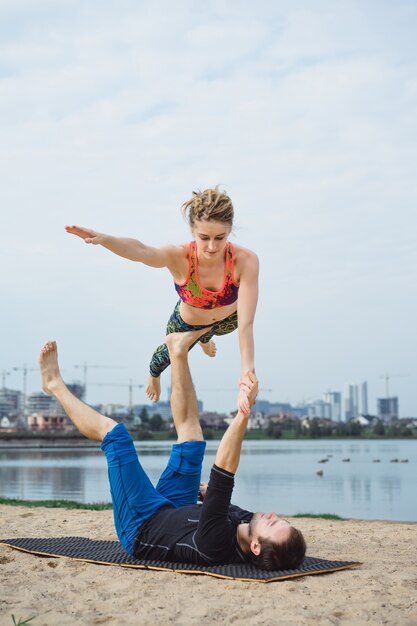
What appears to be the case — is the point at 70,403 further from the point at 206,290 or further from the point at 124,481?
the point at 206,290

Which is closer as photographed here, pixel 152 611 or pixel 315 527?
pixel 152 611

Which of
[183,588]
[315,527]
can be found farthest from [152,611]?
[315,527]

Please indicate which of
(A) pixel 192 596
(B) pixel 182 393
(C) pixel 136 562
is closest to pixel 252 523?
(A) pixel 192 596

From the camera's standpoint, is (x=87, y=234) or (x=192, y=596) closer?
(x=192, y=596)

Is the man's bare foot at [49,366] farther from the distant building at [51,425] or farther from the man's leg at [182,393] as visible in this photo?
the distant building at [51,425]

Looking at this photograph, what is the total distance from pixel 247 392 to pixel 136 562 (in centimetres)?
162

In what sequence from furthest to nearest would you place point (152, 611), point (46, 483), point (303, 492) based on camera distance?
point (46, 483) < point (303, 492) < point (152, 611)

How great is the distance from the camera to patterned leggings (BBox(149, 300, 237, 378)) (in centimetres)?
732

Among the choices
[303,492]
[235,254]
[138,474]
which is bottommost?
[303,492]

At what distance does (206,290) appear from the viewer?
22.2 feet

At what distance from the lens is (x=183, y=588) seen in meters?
5.06

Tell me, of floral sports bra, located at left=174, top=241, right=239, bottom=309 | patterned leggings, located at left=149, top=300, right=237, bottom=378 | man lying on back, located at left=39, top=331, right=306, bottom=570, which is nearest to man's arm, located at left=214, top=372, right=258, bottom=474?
man lying on back, located at left=39, top=331, right=306, bottom=570

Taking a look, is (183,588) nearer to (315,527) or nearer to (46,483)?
(315,527)

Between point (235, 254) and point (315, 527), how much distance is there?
168 inches
